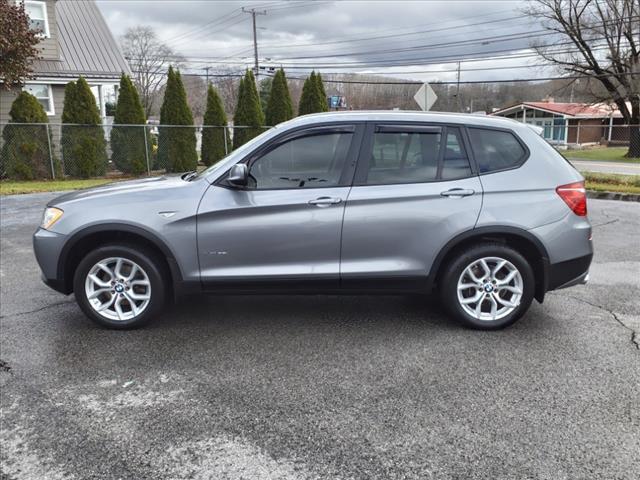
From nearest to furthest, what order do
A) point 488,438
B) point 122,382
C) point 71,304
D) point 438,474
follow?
point 438,474 → point 488,438 → point 122,382 → point 71,304

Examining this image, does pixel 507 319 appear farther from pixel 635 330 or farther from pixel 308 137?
pixel 308 137

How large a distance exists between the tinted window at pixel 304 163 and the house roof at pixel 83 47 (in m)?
19.2

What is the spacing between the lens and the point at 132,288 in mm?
4434

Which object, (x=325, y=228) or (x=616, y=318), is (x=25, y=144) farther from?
(x=616, y=318)

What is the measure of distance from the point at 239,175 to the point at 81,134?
15.0 metres

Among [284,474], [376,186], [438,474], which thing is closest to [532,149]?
[376,186]

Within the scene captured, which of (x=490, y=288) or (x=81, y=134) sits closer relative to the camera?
(x=490, y=288)

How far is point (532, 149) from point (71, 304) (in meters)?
4.47

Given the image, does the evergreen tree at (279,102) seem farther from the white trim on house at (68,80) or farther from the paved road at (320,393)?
the paved road at (320,393)

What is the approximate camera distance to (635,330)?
4477mm

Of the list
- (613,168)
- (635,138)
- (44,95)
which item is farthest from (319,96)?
(635,138)

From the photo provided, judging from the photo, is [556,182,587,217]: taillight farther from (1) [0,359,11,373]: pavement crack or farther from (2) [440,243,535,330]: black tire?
(1) [0,359,11,373]: pavement crack

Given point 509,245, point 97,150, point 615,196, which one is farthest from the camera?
point 97,150

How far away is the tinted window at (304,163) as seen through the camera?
4.30 m
